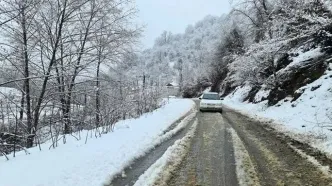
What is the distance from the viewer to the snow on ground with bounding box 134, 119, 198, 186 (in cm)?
639

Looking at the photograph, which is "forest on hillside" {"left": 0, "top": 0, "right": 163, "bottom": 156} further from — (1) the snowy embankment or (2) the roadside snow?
(2) the roadside snow

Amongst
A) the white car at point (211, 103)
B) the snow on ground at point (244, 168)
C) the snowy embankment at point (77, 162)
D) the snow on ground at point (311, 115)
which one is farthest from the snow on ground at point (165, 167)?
the white car at point (211, 103)

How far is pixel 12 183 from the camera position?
19.5 ft

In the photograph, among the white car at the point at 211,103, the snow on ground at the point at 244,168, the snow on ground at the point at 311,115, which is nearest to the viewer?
the snow on ground at the point at 244,168

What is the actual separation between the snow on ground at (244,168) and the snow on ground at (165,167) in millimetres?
1327

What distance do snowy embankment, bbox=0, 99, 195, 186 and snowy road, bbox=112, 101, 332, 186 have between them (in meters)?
0.39

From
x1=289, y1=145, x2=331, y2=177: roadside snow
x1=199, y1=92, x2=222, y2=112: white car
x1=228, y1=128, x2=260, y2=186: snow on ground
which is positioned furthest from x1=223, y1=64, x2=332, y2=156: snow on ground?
x1=199, y1=92, x2=222, y2=112: white car

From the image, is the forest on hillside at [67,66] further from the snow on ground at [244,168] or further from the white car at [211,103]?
the white car at [211,103]

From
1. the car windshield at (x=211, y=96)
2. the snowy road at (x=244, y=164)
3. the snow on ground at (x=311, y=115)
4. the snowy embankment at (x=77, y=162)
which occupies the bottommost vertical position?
the snowy road at (x=244, y=164)

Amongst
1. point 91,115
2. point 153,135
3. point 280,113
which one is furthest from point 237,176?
point 280,113

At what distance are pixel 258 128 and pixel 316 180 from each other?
8.02 meters

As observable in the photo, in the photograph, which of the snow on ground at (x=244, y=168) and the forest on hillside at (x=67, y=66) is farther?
the forest on hillside at (x=67, y=66)

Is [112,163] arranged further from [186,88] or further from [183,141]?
[186,88]

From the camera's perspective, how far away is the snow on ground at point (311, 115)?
10773 millimetres
